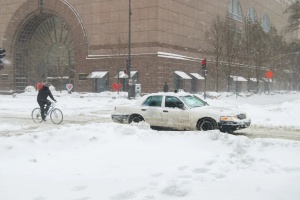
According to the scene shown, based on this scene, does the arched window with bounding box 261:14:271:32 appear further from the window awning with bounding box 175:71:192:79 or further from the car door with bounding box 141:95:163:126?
the car door with bounding box 141:95:163:126

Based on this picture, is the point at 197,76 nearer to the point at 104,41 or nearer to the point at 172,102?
the point at 104,41

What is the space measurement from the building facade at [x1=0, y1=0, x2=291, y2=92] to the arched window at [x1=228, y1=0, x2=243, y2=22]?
0.38 m

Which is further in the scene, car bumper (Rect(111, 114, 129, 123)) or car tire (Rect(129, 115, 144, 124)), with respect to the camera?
car bumper (Rect(111, 114, 129, 123))

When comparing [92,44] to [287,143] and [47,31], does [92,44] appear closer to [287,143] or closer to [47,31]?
[47,31]

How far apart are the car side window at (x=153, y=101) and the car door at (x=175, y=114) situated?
244mm

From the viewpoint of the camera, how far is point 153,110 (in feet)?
42.0

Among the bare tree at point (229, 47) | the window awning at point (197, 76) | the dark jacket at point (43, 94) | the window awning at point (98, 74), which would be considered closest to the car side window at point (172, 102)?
the dark jacket at point (43, 94)

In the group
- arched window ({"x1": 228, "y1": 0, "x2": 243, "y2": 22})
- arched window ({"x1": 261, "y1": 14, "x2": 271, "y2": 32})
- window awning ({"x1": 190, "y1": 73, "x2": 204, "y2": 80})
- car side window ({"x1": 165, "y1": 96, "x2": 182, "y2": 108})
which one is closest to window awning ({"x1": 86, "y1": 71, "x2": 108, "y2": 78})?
window awning ({"x1": 190, "y1": 73, "x2": 204, "y2": 80})

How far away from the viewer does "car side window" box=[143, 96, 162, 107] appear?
1294cm

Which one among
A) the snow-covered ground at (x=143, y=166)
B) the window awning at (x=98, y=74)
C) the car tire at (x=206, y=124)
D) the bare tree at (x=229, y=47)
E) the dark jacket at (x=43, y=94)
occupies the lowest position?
the snow-covered ground at (x=143, y=166)

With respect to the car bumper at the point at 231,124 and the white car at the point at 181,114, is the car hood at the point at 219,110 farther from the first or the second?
the car bumper at the point at 231,124

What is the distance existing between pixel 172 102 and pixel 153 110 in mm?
707

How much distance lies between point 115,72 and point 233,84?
23.0 meters

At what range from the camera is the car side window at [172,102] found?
12523 millimetres
